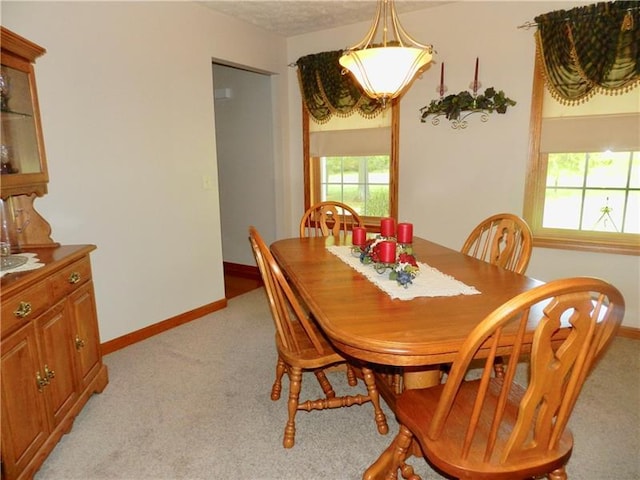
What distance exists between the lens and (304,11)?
3.31m

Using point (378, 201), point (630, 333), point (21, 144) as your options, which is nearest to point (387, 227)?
point (378, 201)

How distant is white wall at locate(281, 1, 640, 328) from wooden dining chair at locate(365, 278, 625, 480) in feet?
6.81

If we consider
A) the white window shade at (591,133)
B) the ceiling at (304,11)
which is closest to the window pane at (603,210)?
the white window shade at (591,133)

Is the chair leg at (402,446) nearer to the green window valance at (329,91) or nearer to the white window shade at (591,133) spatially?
the white window shade at (591,133)

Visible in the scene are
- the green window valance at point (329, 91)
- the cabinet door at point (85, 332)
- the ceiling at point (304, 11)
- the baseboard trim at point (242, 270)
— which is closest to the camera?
the cabinet door at point (85, 332)

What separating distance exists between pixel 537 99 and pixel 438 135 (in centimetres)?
75

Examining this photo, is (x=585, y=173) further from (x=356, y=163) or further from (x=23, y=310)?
(x=23, y=310)

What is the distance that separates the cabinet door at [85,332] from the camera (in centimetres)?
205

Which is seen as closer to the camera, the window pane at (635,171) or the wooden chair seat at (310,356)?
the wooden chair seat at (310,356)

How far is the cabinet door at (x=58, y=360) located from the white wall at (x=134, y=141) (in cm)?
78

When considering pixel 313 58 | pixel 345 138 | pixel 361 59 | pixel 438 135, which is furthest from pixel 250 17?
pixel 361 59

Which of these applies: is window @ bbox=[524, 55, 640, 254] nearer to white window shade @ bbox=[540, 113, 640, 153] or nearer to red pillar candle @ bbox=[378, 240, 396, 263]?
white window shade @ bbox=[540, 113, 640, 153]

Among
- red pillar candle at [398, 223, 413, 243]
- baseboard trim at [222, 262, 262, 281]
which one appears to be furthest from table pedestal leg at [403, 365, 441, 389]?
baseboard trim at [222, 262, 262, 281]

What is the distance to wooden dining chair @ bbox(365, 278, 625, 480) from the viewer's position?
3.30ft
